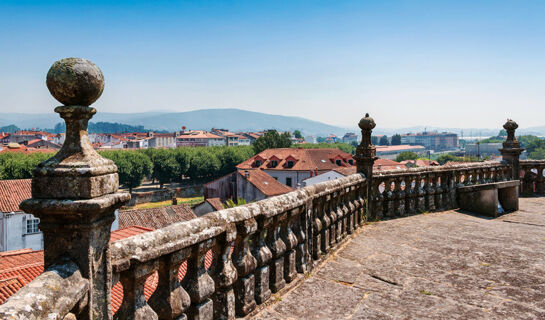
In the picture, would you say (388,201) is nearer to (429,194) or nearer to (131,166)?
(429,194)

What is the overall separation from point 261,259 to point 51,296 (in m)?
2.33

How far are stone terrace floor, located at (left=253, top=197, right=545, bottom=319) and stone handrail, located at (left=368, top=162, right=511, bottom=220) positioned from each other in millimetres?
775

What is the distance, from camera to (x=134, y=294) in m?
2.53

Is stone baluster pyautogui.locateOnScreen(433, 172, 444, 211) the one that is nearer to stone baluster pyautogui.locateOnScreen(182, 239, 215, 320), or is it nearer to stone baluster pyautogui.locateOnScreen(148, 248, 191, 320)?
stone baluster pyautogui.locateOnScreen(182, 239, 215, 320)

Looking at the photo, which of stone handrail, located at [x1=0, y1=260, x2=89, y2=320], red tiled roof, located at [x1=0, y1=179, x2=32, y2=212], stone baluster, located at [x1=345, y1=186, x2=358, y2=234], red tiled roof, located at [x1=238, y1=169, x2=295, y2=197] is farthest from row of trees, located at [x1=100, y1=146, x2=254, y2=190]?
stone handrail, located at [x1=0, y1=260, x2=89, y2=320]

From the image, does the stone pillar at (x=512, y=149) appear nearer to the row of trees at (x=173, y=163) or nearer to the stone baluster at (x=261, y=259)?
the stone baluster at (x=261, y=259)

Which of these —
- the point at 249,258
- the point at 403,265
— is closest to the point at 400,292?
→ the point at 403,265

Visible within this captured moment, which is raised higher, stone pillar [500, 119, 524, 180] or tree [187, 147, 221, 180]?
stone pillar [500, 119, 524, 180]

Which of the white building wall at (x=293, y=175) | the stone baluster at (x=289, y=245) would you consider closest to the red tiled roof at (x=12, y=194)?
the stone baluster at (x=289, y=245)

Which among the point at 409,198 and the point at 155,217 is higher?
the point at 409,198

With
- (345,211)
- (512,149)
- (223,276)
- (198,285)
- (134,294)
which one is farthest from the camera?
(512,149)

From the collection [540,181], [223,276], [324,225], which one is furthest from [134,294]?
[540,181]

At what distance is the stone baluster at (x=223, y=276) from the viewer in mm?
3387

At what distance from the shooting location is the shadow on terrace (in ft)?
6.81
